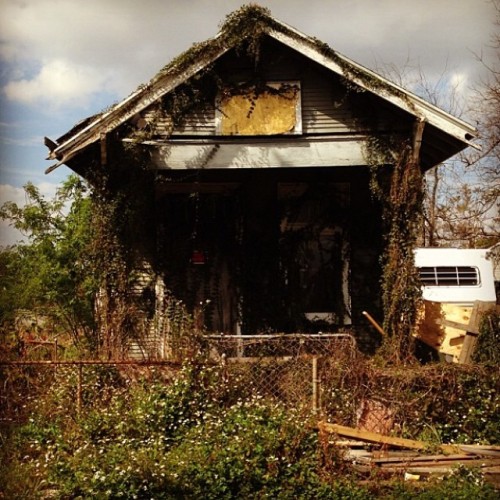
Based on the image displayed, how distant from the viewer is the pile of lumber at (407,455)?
275 inches

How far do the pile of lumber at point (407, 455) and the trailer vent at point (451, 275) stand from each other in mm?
10341

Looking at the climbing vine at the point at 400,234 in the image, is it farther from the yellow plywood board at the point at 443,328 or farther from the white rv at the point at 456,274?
the white rv at the point at 456,274

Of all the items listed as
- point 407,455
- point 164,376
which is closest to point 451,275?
point 407,455

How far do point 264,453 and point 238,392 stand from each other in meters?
1.69

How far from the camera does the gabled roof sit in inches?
383

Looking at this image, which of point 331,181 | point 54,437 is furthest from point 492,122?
point 54,437

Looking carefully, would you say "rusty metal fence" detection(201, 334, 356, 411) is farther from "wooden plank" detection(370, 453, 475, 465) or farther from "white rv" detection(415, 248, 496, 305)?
"white rv" detection(415, 248, 496, 305)

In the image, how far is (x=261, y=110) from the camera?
10508mm

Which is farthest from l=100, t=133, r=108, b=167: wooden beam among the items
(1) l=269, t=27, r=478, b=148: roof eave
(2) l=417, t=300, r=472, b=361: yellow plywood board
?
(2) l=417, t=300, r=472, b=361: yellow plywood board

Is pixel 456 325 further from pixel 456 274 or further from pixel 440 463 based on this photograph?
pixel 456 274

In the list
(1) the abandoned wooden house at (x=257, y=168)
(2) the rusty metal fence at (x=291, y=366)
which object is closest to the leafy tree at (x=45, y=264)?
(1) the abandoned wooden house at (x=257, y=168)

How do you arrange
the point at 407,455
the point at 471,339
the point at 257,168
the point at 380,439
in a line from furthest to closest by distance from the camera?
1. the point at 257,168
2. the point at 471,339
3. the point at 380,439
4. the point at 407,455

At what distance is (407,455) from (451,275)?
11112 millimetres

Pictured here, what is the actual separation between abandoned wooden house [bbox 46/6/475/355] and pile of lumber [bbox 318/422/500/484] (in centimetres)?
420
